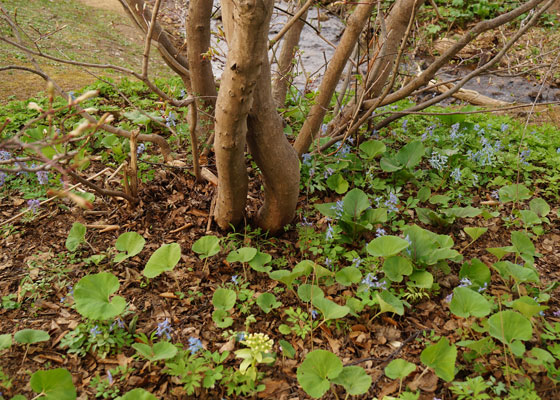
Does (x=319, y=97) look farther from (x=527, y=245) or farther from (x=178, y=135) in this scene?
(x=527, y=245)

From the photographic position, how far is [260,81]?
2.20 m

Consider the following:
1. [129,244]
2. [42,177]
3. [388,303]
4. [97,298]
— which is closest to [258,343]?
[388,303]

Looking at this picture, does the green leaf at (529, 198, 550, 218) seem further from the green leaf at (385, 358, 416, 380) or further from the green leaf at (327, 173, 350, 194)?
the green leaf at (385, 358, 416, 380)

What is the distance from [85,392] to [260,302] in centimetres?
86

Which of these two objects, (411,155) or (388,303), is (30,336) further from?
(411,155)

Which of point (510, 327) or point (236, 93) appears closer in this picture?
point (510, 327)

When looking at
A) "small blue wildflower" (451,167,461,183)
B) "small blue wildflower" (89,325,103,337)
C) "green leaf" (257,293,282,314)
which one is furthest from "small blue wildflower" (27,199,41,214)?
"small blue wildflower" (451,167,461,183)

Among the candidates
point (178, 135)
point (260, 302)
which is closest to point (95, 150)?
point (178, 135)

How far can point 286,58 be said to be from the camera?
347 centimetres

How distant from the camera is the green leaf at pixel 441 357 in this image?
176 cm

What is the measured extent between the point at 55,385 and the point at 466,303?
182 cm

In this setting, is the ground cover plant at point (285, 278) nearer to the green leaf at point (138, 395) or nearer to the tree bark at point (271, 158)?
the green leaf at point (138, 395)

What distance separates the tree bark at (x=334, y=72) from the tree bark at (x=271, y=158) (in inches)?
17.4

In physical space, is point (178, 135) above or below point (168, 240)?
above
